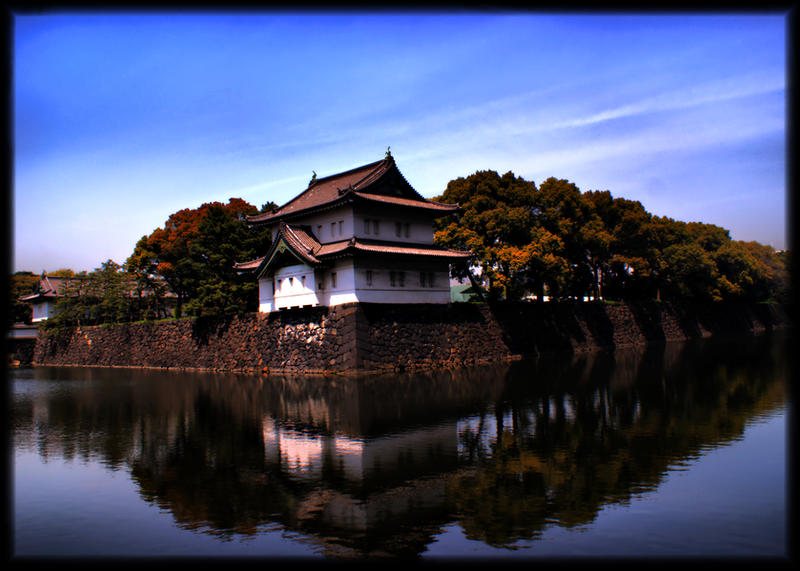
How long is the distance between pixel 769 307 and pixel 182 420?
230ft

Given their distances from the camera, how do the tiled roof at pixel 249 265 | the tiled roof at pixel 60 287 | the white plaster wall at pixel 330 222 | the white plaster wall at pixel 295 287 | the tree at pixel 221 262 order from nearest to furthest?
the white plaster wall at pixel 295 287, the white plaster wall at pixel 330 222, the tiled roof at pixel 249 265, the tree at pixel 221 262, the tiled roof at pixel 60 287

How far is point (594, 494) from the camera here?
880cm

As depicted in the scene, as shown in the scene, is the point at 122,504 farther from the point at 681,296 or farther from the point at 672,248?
the point at 681,296

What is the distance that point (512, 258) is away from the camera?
3562 centimetres

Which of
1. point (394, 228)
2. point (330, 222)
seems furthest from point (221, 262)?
point (394, 228)

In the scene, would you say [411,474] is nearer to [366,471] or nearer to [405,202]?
[366,471]

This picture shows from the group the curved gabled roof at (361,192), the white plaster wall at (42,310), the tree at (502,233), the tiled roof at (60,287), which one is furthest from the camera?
the white plaster wall at (42,310)

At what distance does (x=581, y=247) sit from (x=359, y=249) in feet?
67.3

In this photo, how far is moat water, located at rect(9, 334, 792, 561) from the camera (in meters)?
7.23

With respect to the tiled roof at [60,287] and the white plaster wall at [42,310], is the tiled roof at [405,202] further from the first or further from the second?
the white plaster wall at [42,310]

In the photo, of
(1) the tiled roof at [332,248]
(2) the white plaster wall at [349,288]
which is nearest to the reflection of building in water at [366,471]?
(2) the white plaster wall at [349,288]

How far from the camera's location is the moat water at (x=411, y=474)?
7.23m

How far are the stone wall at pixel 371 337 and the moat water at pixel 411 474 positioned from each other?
28.4ft

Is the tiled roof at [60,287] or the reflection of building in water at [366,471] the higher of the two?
the tiled roof at [60,287]
